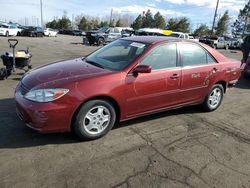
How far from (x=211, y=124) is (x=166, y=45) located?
1.76 metres

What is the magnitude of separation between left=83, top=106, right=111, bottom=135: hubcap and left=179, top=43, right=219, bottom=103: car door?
1682mm

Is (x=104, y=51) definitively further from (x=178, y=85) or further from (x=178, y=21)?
(x=178, y=21)

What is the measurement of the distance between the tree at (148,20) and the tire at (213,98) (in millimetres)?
62730

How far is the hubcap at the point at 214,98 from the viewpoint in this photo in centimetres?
551

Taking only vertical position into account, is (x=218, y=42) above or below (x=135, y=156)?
above

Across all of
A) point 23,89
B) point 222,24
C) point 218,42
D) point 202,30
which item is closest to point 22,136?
point 23,89

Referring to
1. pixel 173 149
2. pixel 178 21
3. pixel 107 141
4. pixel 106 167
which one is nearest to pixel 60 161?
pixel 106 167

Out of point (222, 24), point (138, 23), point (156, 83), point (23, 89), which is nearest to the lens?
point (23, 89)

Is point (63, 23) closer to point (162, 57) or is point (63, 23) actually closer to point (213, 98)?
point (213, 98)

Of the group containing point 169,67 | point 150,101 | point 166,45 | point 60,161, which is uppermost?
point 166,45

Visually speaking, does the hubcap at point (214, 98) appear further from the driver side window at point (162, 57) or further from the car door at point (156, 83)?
the driver side window at point (162, 57)

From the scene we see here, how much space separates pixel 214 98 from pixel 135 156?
9.33 ft

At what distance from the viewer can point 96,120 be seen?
3.89 m

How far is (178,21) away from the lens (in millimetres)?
58656
